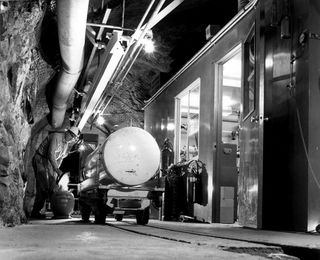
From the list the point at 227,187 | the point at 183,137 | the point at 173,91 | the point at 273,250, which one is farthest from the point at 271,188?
the point at 183,137

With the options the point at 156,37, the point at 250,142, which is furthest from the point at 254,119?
the point at 156,37

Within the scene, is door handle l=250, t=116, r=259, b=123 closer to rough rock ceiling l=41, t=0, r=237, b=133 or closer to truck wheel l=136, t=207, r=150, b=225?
truck wheel l=136, t=207, r=150, b=225

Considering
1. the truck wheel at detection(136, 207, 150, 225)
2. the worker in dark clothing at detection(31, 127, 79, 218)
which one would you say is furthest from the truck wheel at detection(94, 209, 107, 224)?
the worker in dark clothing at detection(31, 127, 79, 218)

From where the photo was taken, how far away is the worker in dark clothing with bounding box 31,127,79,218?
1666cm

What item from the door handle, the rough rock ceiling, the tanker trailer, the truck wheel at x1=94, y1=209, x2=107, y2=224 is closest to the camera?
the door handle

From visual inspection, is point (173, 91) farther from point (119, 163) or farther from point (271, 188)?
point (271, 188)

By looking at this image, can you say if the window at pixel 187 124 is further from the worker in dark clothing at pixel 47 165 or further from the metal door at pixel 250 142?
the worker in dark clothing at pixel 47 165

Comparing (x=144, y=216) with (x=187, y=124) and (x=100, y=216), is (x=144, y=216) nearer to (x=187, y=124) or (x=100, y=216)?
(x=100, y=216)

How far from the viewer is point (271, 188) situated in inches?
321

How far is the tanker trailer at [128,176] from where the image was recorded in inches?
383

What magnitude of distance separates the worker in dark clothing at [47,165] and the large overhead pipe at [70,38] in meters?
3.57

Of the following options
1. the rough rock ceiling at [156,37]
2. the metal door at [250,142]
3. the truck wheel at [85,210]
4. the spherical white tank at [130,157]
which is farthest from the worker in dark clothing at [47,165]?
the metal door at [250,142]

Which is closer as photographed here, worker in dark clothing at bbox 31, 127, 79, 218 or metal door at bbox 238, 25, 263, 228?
metal door at bbox 238, 25, 263, 228

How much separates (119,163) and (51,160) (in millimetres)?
7706
